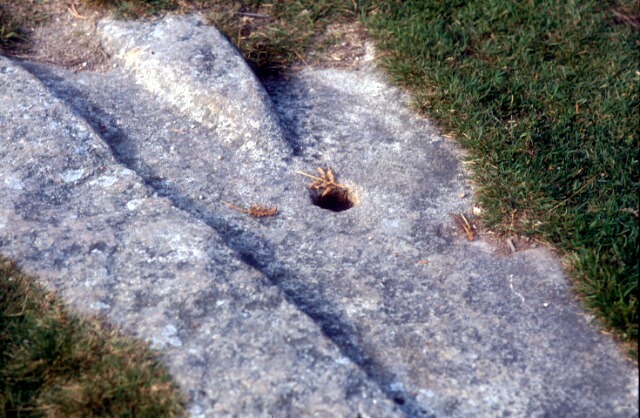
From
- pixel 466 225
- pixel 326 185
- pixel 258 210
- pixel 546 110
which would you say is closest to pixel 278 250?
pixel 258 210

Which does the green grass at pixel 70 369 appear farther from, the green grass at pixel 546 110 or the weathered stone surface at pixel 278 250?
the green grass at pixel 546 110

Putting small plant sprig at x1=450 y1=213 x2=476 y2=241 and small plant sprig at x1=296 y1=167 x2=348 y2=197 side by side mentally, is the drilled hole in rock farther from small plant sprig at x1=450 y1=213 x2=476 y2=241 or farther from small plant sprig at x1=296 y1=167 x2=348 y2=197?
small plant sprig at x1=450 y1=213 x2=476 y2=241

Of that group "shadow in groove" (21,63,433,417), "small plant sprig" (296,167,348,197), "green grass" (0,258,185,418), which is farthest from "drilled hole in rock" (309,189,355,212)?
"green grass" (0,258,185,418)

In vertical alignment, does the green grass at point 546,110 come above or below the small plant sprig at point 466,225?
above

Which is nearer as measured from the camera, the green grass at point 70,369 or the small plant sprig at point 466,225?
the green grass at point 70,369

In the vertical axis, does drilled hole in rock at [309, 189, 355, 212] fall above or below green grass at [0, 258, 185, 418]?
below

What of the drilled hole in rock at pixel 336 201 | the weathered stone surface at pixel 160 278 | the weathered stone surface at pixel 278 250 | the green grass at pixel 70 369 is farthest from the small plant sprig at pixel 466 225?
the green grass at pixel 70 369
